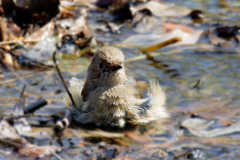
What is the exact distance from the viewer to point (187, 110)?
15.5 ft

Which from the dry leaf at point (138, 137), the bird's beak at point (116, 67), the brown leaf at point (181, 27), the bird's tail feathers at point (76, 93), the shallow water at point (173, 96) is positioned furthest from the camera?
the brown leaf at point (181, 27)

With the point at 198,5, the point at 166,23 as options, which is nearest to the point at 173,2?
the point at 198,5

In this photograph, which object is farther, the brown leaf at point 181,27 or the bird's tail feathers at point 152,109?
the brown leaf at point 181,27

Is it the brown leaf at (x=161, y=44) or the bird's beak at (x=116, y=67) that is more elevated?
the bird's beak at (x=116, y=67)

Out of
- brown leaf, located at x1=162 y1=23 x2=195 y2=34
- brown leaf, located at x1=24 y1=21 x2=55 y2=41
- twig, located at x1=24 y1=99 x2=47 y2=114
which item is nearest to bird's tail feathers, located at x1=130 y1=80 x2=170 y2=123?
twig, located at x1=24 y1=99 x2=47 y2=114

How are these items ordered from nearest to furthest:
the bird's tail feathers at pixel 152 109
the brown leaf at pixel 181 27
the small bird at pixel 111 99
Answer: the small bird at pixel 111 99
the bird's tail feathers at pixel 152 109
the brown leaf at pixel 181 27

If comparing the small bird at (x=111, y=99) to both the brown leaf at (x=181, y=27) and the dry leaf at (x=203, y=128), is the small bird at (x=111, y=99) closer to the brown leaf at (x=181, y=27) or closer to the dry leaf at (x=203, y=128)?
the dry leaf at (x=203, y=128)

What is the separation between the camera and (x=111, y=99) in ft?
14.4

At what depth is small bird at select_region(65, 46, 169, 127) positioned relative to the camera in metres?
4.39

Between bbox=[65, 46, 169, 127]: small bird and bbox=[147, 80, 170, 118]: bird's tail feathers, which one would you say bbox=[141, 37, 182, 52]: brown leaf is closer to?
bbox=[147, 80, 170, 118]: bird's tail feathers

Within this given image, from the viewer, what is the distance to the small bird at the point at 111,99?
4.39 meters

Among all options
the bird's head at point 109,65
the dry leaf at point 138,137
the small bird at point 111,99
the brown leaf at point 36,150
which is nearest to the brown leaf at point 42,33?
the small bird at point 111,99

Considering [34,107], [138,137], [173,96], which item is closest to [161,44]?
[173,96]

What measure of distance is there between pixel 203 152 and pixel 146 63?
276 centimetres
